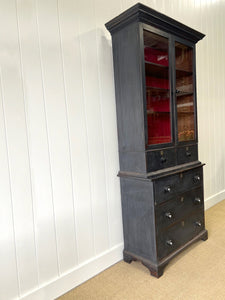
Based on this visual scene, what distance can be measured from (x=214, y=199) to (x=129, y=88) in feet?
7.76

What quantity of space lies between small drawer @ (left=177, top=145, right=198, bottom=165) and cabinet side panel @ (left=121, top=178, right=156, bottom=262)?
452 mm

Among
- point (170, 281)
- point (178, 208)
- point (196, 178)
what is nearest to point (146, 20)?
point (196, 178)

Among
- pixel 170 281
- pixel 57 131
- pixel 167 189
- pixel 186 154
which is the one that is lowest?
pixel 170 281

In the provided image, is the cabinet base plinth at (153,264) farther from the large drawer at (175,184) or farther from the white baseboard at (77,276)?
the large drawer at (175,184)

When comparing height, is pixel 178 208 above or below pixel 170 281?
above

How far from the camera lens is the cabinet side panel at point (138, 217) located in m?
1.73

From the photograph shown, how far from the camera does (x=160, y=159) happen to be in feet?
5.83

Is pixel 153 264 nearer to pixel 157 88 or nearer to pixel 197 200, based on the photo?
pixel 197 200

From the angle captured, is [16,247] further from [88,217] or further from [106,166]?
[106,166]

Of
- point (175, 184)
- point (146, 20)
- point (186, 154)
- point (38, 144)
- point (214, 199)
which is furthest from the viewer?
point (214, 199)

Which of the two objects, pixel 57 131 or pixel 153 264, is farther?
pixel 153 264

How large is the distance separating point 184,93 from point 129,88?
1.97 ft

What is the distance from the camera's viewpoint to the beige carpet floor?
5.08 feet

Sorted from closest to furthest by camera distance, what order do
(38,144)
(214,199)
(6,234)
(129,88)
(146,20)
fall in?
(6,234) < (38,144) < (146,20) < (129,88) < (214,199)
